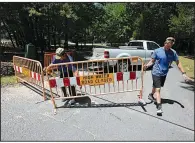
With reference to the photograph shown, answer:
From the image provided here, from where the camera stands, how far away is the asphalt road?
476 centimetres

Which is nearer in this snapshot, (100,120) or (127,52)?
(100,120)

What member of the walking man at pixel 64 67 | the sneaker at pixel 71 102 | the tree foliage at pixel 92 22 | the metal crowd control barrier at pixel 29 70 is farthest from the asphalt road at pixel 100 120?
the tree foliage at pixel 92 22

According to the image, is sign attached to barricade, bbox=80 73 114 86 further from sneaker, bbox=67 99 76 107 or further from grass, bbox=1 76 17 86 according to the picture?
grass, bbox=1 76 17 86

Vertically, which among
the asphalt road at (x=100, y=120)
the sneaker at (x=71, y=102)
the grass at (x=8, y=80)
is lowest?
the asphalt road at (x=100, y=120)

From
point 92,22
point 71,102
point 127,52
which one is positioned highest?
point 92,22

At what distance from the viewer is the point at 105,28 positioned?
32469mm

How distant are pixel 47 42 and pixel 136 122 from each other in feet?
64.0

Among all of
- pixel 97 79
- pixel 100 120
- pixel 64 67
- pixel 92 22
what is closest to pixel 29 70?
pixel 64 67

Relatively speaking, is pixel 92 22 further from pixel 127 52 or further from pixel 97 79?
pixel 97 79

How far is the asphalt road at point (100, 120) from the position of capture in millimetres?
4758

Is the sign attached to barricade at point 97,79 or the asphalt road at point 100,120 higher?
the sign attached to barricade at point 97,79

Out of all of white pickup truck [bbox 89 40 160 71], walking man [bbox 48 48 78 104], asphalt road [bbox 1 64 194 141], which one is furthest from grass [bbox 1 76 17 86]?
white pickup truck [bbox 89 40 160 71]

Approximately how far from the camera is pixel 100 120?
5516mm

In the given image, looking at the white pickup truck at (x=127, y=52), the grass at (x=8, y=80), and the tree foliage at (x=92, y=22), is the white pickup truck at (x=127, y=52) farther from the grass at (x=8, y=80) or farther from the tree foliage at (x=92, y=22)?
the grass at (x=8, y=80)
